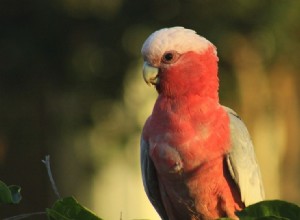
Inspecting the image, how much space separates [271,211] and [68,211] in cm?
53

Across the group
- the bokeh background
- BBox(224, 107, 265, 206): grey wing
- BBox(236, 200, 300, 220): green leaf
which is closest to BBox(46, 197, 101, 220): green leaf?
BBox(236, 200, 300, 220): green leaf

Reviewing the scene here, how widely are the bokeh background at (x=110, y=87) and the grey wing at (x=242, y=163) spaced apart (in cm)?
636

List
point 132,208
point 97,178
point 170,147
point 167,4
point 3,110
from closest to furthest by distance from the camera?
point 170,147
point 167,4
point 3,110
point 97,178
point 132,208

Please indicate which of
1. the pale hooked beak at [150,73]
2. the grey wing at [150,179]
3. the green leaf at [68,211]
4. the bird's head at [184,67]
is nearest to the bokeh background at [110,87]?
the grey wing at [150,179]

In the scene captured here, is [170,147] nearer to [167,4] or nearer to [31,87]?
[167,4]

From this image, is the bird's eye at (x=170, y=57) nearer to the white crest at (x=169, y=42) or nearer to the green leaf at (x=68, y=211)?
the white crest at (x=169, y=42)

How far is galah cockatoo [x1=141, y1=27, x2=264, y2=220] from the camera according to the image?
13.5 ft

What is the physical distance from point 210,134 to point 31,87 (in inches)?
368

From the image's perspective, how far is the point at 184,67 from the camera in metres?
4.24

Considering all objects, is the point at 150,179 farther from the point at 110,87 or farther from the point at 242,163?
the point at 110,87

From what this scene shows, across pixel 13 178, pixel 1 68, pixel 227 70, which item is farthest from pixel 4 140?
pixel 227 70

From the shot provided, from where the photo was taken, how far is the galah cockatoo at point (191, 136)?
4.12 meters

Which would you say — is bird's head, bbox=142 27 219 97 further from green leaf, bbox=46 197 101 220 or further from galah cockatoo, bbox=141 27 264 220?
green leaf, bbox=46 197 101 220

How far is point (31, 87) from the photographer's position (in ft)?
43.6
